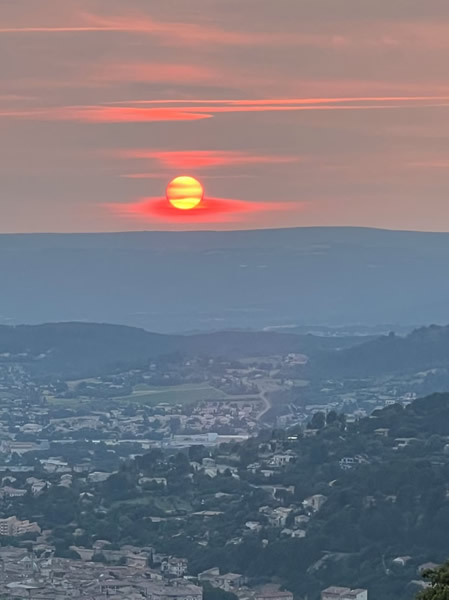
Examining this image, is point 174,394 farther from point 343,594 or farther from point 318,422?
point 343,594

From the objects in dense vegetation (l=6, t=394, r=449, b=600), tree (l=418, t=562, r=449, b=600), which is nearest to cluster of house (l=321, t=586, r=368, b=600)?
dense vegetation (l=6, t=394, r=449, b=600)

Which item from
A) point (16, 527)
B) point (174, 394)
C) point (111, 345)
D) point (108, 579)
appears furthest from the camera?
point (111, 345)

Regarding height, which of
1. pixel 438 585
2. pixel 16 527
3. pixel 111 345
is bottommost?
pixel 438 585

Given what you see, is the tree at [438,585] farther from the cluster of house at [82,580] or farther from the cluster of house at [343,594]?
the cluster of house at [82,580]

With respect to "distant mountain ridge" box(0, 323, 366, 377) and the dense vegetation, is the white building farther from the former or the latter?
"distant mountain ridge" box(0, 323, 366, 377)

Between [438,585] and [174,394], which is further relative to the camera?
[174,394]

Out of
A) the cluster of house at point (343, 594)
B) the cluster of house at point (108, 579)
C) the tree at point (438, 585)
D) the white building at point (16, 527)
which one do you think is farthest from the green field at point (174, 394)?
the tree at point (438, 585)

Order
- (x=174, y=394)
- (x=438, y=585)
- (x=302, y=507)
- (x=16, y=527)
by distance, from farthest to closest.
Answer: (x=174, y=394) < (x=16, y=527) < (x=302, y=507) < (x=438, y=585)

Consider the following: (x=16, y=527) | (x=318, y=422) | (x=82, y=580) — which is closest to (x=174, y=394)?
(x=318, y=422)
